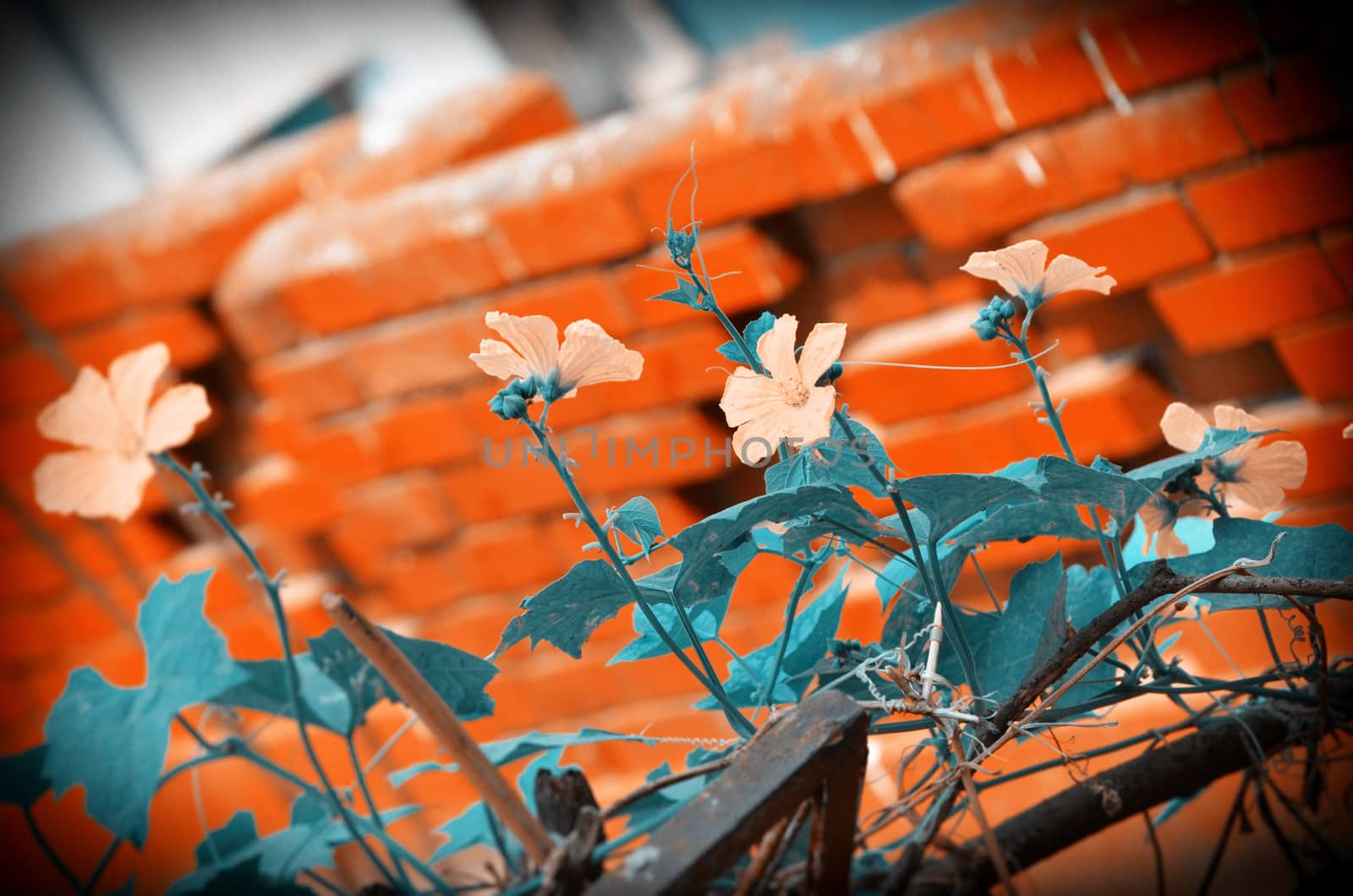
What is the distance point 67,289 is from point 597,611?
Result: 1265 millimetres

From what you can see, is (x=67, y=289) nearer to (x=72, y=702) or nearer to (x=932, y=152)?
(x=932, y=152)

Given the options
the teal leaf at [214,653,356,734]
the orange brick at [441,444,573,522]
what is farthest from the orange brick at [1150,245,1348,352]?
the teal leaf at [214,653,356,734]

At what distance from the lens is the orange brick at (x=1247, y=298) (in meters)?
0.87

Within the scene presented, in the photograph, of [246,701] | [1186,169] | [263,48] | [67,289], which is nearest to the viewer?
[246,701]

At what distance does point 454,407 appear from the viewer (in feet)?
3.67

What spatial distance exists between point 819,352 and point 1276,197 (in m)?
0.75

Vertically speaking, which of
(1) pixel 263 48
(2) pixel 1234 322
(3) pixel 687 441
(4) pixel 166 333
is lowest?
(2) pixel 1234 322

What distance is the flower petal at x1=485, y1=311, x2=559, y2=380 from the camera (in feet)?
0.89

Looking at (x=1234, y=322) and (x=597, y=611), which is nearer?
(x=597, y=611)

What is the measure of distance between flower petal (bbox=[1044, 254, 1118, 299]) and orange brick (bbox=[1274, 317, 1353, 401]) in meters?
0.71

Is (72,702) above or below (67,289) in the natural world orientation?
below

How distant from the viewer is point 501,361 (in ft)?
0.90

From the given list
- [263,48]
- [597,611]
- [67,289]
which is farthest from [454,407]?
[263,48]

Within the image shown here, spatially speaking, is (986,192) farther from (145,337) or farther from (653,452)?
(145,337)
